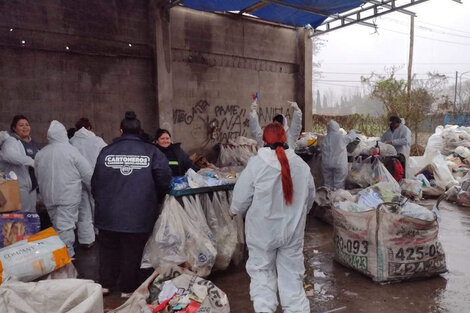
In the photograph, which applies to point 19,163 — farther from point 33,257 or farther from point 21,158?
point 33,257

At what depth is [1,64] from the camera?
607 centimetres

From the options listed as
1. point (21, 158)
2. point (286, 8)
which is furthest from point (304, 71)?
point (21, 158)

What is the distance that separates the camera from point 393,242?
377 cm

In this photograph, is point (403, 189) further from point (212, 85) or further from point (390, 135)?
point (212, 85)

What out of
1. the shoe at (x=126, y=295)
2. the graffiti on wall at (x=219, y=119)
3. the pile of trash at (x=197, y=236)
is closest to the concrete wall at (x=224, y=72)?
the graffiti on wall at (x=219, y=119)

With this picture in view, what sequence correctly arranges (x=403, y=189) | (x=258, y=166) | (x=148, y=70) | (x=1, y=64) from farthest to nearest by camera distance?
(x=148, y=70) < (x=403, y=189) < (x=1, y=64) < (x=258, y=166)

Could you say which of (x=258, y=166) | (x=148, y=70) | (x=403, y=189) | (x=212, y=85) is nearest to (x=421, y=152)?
(x=403, y=189)

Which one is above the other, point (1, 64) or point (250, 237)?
point (1, 64)

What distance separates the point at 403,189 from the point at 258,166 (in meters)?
4.84

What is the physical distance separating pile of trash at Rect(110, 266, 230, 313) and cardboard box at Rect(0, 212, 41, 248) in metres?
1.15

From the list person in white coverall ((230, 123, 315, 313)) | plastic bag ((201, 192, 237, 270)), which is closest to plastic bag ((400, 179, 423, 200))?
plastic bag ((201, 192, 237, 270))

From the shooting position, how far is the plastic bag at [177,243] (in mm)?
3564

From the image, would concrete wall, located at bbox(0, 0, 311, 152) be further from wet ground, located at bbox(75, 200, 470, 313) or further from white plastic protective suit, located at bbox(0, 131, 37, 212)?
wet ground, located at bbox(75, 200, 470, 313)

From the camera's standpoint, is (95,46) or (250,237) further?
(95,46)
